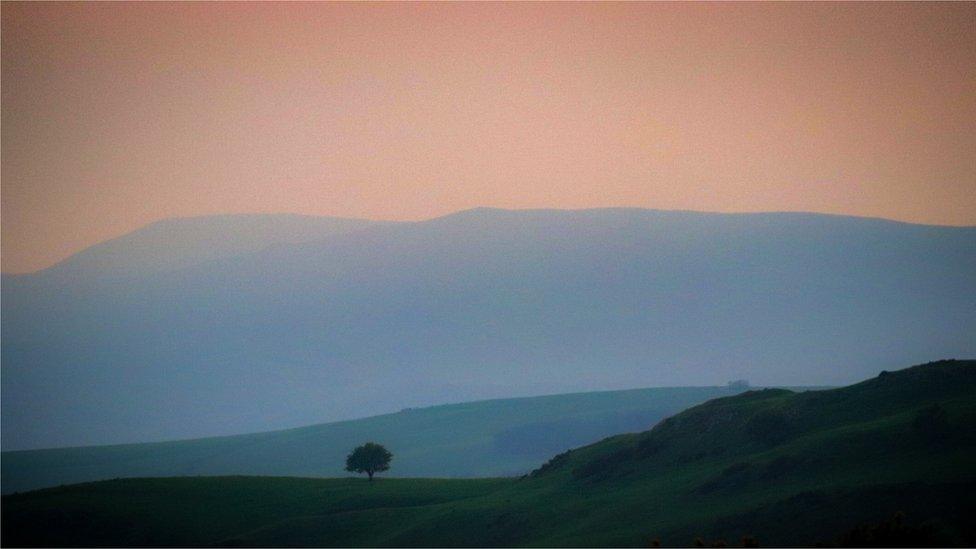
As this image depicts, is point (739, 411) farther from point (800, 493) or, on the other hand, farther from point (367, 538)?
point (367, 538)

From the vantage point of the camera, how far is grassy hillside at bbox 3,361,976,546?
59844 mm

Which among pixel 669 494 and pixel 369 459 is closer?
pixel 669 494

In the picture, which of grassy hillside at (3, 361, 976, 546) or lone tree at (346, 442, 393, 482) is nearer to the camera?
grassy hillside at (3, 361, 976, 546)

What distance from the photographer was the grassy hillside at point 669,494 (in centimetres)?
5984

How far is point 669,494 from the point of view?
7250 centimetres

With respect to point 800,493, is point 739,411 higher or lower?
higher

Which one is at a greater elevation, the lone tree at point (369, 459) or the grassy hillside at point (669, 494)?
the lone tree at point (369, 459)

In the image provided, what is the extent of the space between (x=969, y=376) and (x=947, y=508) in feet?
88.6

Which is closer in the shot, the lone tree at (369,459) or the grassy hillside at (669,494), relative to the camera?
the grassy hillside at (669,494)

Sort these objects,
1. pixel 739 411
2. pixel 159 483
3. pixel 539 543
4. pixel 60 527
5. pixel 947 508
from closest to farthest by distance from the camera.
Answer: pixel 947 508 < pixel 539 543 < pixel 60 527 < pixel 739 411 < pixel 159 483

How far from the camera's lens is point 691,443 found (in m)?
82.7

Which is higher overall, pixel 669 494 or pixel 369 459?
pixel 369 459

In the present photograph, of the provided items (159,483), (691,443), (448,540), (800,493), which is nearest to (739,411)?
(691,443)

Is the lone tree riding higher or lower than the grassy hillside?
higher
